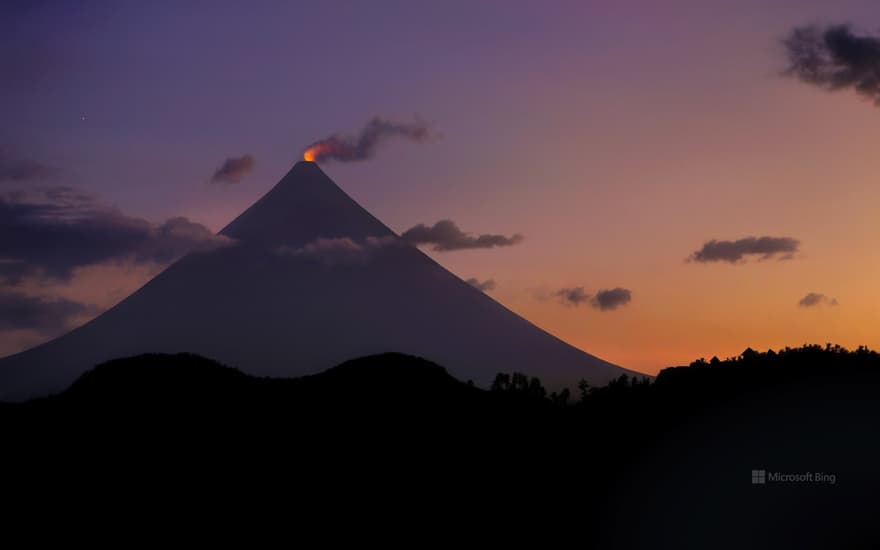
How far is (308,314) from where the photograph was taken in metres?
135

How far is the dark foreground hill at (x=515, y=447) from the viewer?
81.6 feet

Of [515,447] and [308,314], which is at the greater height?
[308,314]

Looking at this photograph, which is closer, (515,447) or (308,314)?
(515,447)

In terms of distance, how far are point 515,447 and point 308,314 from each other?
102 m

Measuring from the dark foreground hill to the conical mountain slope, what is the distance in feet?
245

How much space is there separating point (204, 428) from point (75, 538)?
1092 cm

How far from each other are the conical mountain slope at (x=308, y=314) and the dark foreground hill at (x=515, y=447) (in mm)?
74613

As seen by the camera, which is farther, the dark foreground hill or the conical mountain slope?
the conical mountain slope

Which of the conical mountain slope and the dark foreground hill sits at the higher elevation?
the conical mountain slope

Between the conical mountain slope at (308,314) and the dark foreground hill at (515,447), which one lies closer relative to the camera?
the dark foreground hill at (515,447)

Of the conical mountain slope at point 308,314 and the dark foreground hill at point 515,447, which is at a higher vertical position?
the conical mountain slope at point 308,314

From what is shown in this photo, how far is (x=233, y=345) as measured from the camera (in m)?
128

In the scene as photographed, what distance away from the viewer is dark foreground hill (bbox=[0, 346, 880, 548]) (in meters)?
24.9

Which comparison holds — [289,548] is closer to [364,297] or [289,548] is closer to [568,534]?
[568,534]
